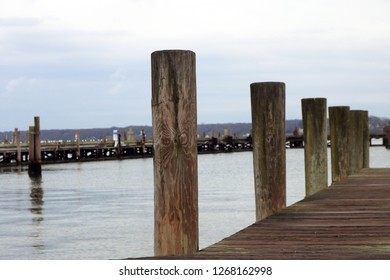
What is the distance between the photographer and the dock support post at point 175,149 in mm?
5312

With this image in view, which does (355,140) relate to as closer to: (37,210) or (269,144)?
(269,144)

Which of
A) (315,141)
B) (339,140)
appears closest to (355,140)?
(339,140)

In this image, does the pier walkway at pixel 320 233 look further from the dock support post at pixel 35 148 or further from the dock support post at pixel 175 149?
the dock support post at pixel 35 148

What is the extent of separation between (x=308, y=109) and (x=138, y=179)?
1346 inches

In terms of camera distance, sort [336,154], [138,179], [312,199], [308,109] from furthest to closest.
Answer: [138,179] < [336,154] < [308,109] < [312,199]

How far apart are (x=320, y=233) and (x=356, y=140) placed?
25.7ft

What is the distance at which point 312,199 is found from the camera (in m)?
8.85

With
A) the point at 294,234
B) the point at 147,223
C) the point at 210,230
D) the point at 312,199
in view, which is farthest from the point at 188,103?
the point at 147,223

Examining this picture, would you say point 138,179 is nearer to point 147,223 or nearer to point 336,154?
point 147,223

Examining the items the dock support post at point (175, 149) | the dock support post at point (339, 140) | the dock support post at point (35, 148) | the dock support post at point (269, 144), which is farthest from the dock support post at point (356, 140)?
the dock support post at point (35, 148)

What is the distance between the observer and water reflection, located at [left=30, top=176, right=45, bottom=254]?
56.0 ft

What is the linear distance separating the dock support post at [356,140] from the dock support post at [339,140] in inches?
15.4

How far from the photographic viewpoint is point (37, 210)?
25312mm

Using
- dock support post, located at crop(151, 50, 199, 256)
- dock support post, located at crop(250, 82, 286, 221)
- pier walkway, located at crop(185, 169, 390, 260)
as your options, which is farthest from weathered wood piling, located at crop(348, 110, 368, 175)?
dock support post, located at crop(151, 50, 199, 256)
